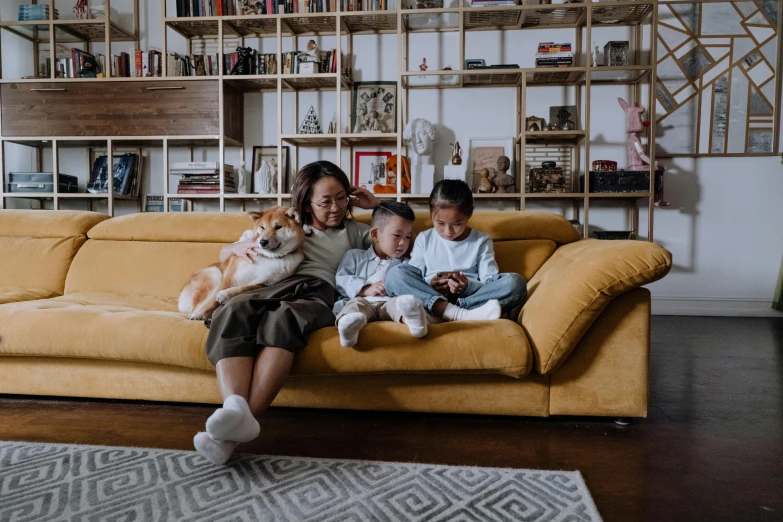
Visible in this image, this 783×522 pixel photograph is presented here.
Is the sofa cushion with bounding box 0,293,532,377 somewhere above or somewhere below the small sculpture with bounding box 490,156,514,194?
below

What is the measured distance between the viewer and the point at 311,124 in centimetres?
412

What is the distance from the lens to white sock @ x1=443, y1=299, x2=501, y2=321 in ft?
5.61

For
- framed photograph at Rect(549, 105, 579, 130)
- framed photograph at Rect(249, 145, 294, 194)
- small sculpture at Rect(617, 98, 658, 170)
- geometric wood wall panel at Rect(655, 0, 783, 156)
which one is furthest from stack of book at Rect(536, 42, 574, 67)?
framed photograph at Rect(249, 145, 294, 194)

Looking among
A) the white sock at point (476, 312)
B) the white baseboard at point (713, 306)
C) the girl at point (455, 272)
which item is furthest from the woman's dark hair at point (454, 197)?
the white baseboard at point (713, 306)

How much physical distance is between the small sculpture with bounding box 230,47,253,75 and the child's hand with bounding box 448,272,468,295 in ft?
9.75

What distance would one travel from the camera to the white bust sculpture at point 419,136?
3.98m

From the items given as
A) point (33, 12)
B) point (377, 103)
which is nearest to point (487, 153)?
point (377, 103)

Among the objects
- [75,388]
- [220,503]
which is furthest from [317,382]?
[75,388]

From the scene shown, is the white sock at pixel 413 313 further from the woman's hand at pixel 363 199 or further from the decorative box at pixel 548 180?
the decorative box at pixel 548 180

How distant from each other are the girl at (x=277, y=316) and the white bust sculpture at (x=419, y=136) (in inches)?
75.3

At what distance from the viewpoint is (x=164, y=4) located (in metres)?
3.99

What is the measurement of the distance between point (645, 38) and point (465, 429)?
3.60 m

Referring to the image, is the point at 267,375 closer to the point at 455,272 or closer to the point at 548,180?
the point at 455,272

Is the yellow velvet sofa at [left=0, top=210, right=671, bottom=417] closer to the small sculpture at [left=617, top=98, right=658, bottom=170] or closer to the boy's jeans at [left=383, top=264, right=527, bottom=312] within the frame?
the boy's jeans at [left=383, top=264, right=527, bottom=312]
